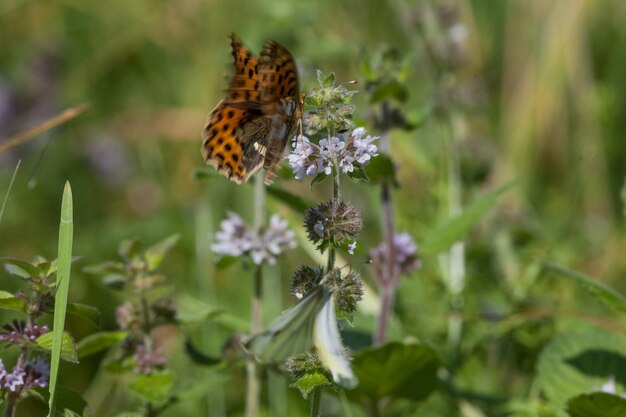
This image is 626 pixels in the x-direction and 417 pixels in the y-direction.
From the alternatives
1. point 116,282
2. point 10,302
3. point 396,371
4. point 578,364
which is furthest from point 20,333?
point 578,364

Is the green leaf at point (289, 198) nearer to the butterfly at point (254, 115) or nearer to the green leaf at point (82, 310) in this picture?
the butterfly at point (254, 115)

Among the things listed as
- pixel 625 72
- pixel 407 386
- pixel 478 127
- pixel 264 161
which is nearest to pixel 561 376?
pixel 407 386

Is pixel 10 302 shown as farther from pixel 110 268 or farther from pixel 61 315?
pixel 110 268

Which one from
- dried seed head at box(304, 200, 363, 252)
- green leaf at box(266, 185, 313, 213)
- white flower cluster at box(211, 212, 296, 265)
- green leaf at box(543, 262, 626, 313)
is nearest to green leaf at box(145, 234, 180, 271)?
white flower cluster at box(211, 212, 296, 265)

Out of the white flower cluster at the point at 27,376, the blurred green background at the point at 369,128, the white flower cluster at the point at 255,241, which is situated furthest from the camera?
the blurred green background at the point at 369,128

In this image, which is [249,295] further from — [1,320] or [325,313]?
[325,313]

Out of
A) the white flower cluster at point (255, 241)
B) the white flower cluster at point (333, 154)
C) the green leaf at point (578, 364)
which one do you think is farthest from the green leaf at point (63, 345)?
the green leaf at point (578, 364)

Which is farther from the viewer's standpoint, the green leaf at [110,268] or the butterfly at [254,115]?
the green leaf at [110,268]
